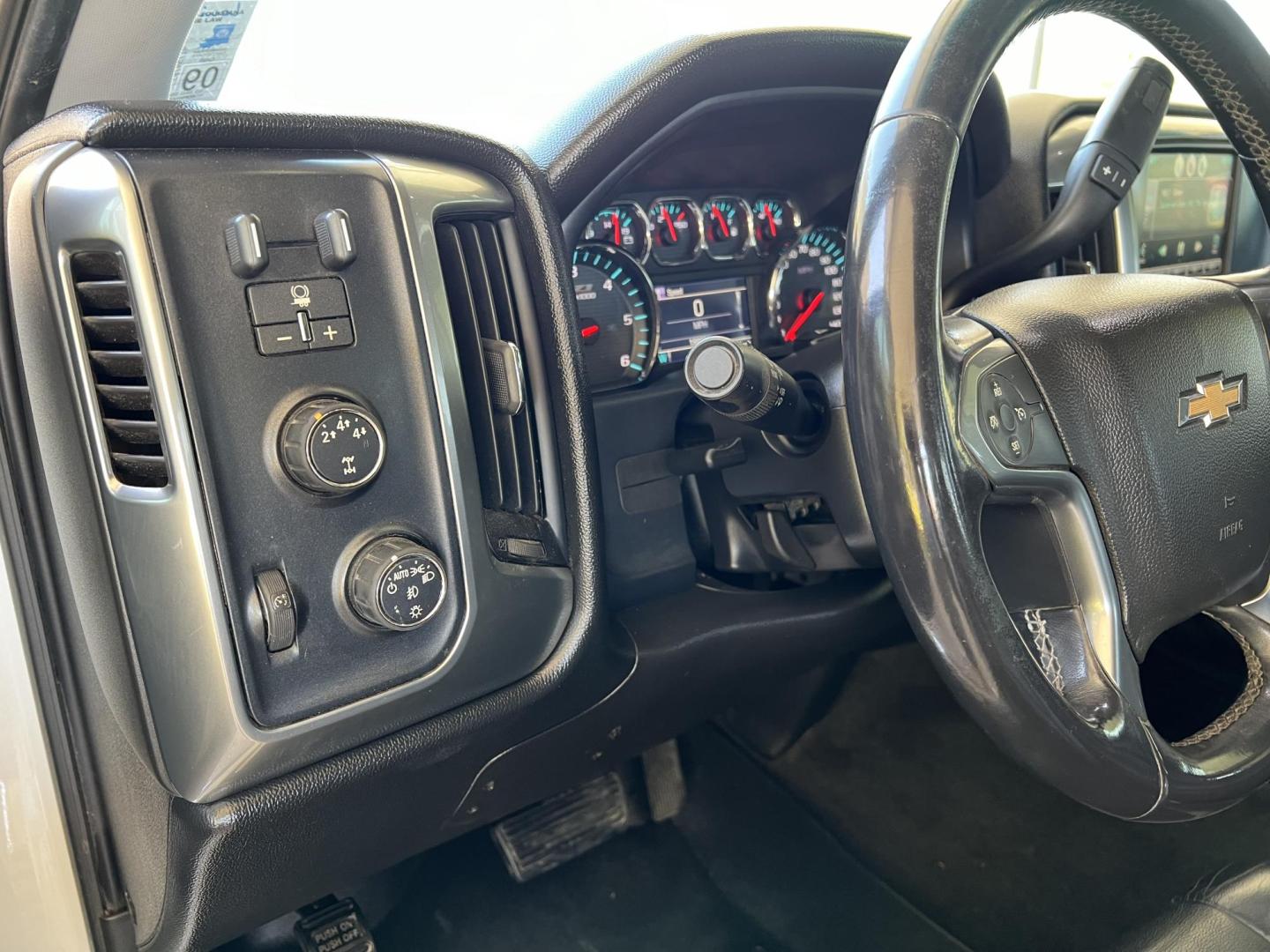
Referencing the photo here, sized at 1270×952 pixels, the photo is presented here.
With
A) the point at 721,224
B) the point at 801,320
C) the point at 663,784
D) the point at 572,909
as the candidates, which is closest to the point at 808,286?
the point at 801,320

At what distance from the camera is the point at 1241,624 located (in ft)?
3.26

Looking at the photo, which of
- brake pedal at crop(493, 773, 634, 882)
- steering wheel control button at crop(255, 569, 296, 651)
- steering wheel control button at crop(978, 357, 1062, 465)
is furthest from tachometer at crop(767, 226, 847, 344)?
steering wheel control button at crop(255, 569, 296, 651)

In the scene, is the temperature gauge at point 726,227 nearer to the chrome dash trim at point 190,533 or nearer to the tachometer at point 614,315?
the tachometer at point 614,315

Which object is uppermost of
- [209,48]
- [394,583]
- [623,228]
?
[209,48]

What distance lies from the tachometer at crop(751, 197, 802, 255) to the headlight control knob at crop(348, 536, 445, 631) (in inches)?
26.7

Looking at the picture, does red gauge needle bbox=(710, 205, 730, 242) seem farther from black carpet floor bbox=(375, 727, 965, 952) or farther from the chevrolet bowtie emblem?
black carpet floor bbox=(375, 727, 965, 952)

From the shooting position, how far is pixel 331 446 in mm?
754

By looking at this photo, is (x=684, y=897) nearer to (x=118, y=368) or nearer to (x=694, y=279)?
(x=694, y=279)

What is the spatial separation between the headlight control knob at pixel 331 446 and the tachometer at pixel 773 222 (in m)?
0.68

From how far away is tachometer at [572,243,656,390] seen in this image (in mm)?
1145

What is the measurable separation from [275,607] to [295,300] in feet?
0.69

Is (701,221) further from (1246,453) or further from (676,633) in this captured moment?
(1246,453)

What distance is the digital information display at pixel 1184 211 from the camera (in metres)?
1.59

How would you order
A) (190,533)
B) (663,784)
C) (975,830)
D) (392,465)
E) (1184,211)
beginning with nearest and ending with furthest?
(190,533) < (392,465) < (975,830) < (663,784) < (1184,211)
